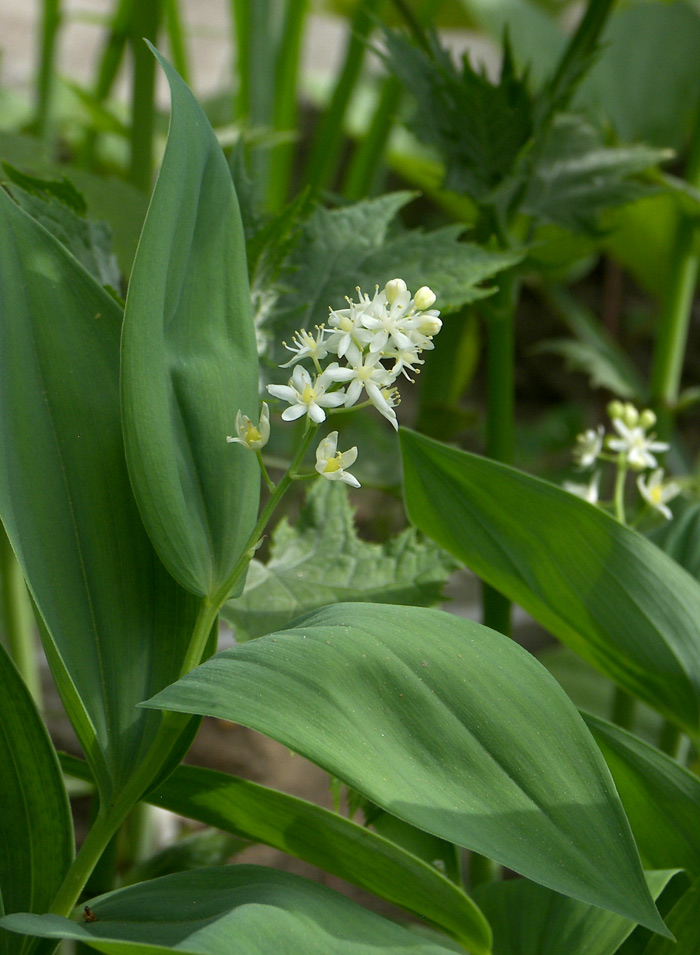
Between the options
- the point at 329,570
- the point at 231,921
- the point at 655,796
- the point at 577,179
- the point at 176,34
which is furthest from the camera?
the point at 176,34

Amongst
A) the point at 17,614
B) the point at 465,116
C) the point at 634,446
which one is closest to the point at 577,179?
the point at 465,116

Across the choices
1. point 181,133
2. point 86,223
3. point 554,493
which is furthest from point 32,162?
point 554,493

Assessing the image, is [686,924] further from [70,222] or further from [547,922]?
[70,222]

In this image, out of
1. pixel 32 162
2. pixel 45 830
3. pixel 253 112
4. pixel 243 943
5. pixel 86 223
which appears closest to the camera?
pixel 243 943

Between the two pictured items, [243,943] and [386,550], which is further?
[386,550]

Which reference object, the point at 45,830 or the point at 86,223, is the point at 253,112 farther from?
the point at 45,830

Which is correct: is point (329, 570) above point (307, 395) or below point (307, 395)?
below

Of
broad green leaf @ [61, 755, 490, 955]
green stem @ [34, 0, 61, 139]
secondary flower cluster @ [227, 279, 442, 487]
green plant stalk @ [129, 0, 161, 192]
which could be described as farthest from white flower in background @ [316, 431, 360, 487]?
green stem @ [34, 0, 61, 139]

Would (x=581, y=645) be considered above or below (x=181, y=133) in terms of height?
below
